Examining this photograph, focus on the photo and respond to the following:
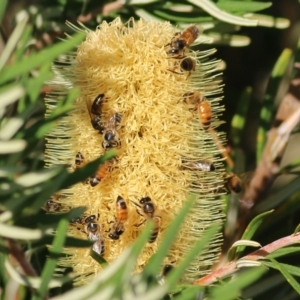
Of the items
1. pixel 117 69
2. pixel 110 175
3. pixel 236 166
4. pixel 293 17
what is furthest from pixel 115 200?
pixel 293 17

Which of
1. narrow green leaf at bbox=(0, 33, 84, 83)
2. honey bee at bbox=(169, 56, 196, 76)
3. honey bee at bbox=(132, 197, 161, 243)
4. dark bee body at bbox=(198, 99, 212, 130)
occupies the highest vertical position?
narrow green leaf at bbox=(0, 33, 84, 83)

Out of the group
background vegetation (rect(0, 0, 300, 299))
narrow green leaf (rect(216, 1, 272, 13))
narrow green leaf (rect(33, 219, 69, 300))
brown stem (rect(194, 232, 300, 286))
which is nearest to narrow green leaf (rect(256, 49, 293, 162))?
background vegetation (rect(0, 0, 300, 299))

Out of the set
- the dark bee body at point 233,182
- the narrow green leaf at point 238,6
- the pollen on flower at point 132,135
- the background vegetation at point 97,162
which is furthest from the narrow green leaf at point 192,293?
the narrow green leaf at point 238,6

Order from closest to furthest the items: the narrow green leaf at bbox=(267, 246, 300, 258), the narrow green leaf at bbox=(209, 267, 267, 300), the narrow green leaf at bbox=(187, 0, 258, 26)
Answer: the narrow green leaf at bbox=(209, 267, 267, 300) → the narrow green leaf at bbox=(267, 246, 300, 258) → the narrow green leaf at bbox=(187, 0, 258, 26)

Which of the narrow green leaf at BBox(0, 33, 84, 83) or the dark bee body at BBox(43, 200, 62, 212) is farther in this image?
the dark bee body at BBox(43, 200, 62, 212)

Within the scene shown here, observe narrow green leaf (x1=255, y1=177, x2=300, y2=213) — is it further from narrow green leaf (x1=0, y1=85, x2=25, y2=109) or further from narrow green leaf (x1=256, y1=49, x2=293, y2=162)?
narrow green leaf (x1=0, y1=85, x2=25, y2=109)

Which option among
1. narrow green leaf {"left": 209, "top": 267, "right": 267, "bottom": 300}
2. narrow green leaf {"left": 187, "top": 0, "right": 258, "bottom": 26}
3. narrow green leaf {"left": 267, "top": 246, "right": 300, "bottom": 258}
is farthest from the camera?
narrow green leaf {"left": 187, "top": 0, "right": 258, "bottom": 26}

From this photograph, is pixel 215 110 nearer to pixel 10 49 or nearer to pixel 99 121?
pixel 99 121
